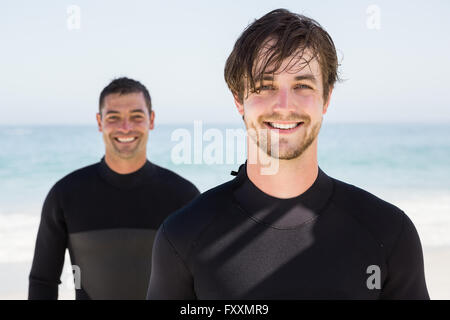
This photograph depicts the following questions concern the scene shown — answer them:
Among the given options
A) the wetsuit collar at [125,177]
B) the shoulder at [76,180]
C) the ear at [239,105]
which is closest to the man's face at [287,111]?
the ear at [239,105]

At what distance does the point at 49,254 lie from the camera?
4.23 m

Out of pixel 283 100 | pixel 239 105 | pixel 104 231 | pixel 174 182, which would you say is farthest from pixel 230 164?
pixel 283 100

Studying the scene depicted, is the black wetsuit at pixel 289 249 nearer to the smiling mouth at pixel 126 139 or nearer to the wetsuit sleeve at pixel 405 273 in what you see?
the wetsuit sleeve at pixel 405 273

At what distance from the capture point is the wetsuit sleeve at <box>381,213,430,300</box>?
2402mm

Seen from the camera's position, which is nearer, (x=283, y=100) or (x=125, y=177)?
(x=283, y=100)

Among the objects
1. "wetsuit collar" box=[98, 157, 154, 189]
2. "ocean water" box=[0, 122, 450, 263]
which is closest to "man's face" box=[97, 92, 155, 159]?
"wetsuit collar" box=[98, 157, 154, 189]

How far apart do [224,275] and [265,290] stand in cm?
18

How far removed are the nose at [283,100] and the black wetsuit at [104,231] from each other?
6.96ft

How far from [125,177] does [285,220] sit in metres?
2.22

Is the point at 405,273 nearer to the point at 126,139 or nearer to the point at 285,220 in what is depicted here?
the point at 285,220

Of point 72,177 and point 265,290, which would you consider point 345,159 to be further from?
point 265,290

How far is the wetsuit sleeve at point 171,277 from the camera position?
→ 2.46 metres

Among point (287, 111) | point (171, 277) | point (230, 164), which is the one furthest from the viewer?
point (230, 164)

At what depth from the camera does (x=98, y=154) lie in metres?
29.3
